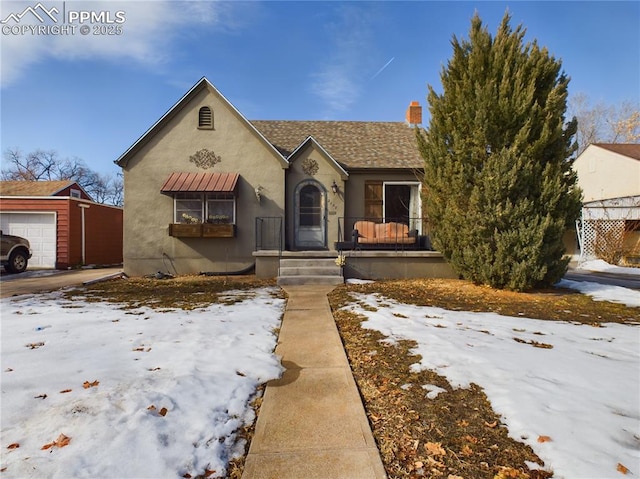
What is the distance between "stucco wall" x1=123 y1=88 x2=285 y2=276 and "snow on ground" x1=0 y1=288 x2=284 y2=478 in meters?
5.38

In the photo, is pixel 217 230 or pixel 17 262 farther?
pixel 17 262

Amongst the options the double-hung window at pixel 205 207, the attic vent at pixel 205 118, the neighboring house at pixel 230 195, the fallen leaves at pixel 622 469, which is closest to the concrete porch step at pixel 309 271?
the neighboring house at pixel 230 195

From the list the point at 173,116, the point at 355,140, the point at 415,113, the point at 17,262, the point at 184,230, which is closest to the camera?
the point at 184,230

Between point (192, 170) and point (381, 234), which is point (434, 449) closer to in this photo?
point (381, 234)

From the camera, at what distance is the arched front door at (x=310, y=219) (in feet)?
36.6

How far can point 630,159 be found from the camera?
18.7 metres

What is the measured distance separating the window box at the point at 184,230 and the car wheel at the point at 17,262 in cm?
625

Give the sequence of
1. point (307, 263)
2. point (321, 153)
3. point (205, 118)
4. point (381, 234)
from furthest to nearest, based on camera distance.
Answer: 1. point (321, 153)
2. point (205, 118)
3. point (381, 234)
4. point (307, 263)

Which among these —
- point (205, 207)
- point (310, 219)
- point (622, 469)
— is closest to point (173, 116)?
point (205, 207)

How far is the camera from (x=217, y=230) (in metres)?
10.0

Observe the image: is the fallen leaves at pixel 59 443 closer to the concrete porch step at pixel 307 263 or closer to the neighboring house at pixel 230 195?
the concrete porch step at pixel 307 263

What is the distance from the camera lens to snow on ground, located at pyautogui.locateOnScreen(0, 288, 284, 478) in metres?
1.99

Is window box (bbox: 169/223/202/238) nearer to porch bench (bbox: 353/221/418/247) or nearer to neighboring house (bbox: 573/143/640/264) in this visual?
porch bench (bbox: 353/221/418/247)

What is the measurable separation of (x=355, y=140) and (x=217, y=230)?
256 inches
